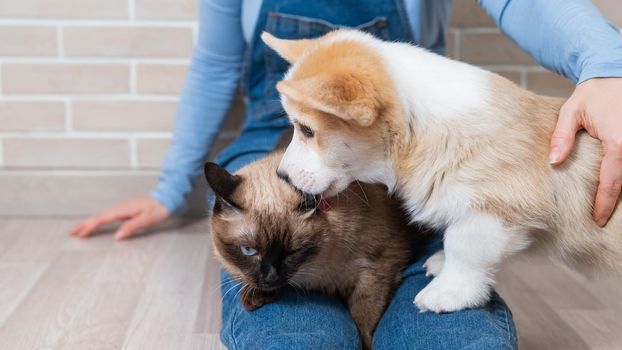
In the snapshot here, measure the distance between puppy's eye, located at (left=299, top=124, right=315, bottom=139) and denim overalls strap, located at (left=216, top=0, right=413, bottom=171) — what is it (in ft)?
1.64

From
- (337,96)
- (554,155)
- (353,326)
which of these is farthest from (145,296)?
(554,155)

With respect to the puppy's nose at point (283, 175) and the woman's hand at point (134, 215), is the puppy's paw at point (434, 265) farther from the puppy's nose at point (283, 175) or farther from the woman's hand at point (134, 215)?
the woman's hand at point (134, 215)

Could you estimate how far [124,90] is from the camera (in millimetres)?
2287

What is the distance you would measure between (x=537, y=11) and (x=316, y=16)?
527mm

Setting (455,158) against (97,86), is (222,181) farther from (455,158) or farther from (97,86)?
(97,86)

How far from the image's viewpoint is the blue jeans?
1.26m

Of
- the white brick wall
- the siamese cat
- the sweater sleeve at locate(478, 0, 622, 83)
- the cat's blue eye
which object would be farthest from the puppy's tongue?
the white brick wall

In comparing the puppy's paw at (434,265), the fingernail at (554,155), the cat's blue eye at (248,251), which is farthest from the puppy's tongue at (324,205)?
the fingernail at (554,155)

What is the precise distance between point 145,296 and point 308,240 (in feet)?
2.22

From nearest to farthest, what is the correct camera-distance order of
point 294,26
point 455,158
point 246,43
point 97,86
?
1. point 455,158
2. point 294,26
3. point 246,43
4. point 97,86

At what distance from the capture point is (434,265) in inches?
57.6

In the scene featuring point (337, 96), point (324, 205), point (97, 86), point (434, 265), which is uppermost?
point (337, 96)

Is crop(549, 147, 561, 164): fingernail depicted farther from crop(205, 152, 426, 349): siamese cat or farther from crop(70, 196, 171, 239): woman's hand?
crop(70, 196, 171, 239): woman's hand

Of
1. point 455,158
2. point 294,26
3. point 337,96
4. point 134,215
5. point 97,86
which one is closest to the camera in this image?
A: point 337,96
